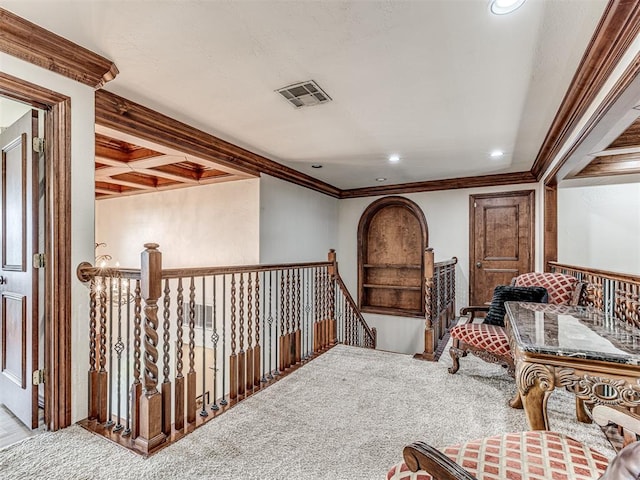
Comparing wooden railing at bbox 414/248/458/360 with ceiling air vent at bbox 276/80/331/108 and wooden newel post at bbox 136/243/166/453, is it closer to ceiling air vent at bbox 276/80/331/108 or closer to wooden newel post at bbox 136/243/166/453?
ceiling air vent at bbox 276/80/331/108

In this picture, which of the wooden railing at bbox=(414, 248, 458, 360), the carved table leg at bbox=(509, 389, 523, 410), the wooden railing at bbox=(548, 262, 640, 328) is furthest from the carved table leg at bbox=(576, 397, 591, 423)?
the wooden railing at bbox=(414, 248, 458, 360)

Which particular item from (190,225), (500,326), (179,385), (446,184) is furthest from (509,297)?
(190,225)

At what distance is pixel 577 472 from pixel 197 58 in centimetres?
271

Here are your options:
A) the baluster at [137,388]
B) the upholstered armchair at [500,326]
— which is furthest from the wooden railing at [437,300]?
the baluster at [137,388]

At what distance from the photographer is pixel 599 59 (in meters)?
2.02

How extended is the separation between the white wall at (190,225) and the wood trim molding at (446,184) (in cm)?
248

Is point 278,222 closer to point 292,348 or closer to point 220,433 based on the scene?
point 292,348

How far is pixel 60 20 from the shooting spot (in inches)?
72.8

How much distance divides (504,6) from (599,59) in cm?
86

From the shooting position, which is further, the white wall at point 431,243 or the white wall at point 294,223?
the white wall at point 431,243

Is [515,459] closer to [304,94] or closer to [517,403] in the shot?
[517,403]

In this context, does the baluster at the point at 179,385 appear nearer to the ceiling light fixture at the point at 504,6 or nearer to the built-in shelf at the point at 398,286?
the ceiling light fixture at the point at 504,6

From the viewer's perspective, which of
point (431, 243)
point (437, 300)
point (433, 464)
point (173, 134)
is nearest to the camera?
point (433, 464)

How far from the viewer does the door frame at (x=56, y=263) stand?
6.81 feet
